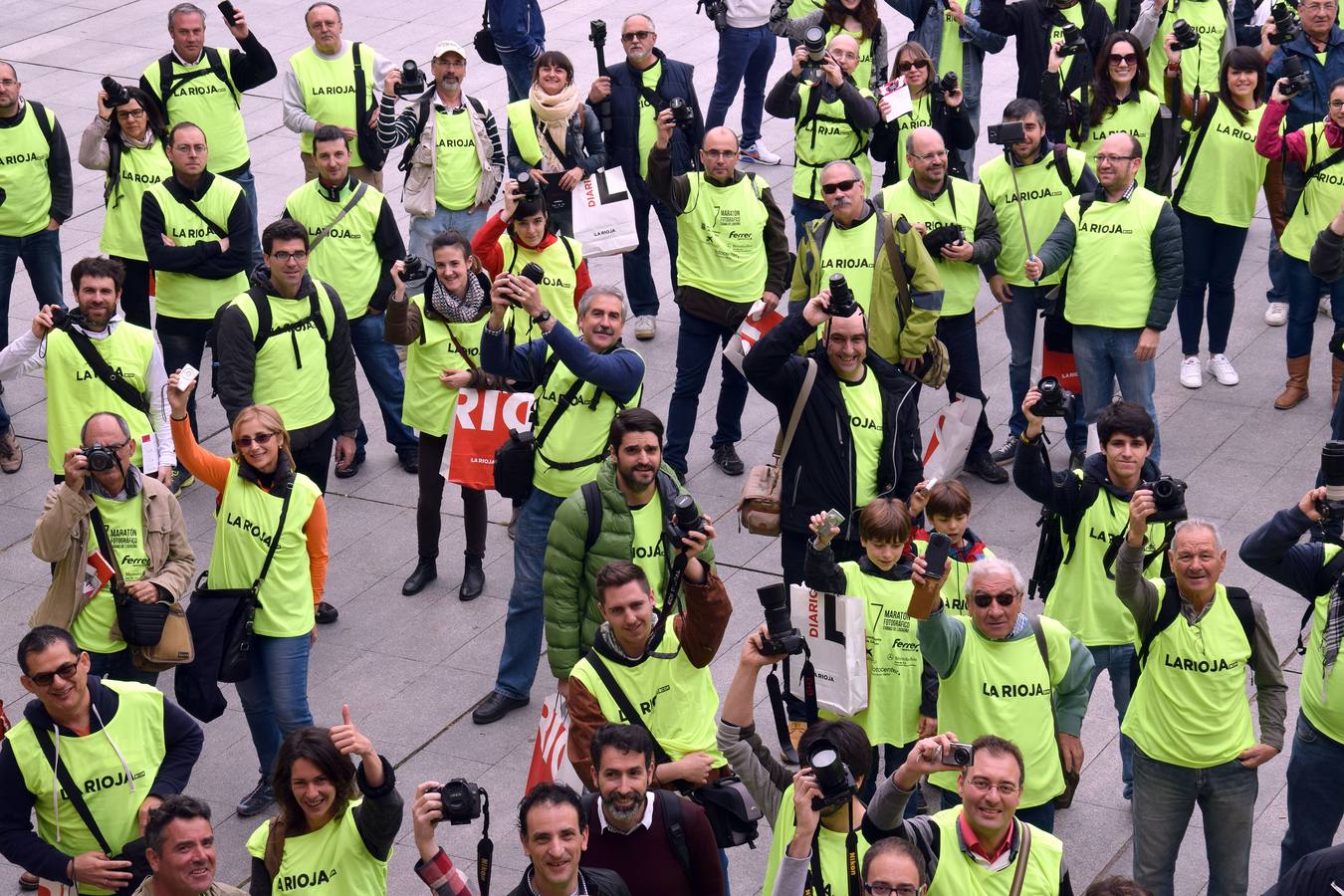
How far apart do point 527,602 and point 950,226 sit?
3.35 meters

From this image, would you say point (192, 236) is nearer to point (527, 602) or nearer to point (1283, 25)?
point (527, 602)

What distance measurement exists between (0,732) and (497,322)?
9.76ft

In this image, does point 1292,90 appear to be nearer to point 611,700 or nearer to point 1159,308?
point 1159,308

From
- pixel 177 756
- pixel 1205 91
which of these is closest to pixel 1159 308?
pixel 1205 91

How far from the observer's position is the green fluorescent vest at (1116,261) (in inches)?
436

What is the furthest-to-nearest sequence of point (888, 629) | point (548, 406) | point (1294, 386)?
point (1294, 386) < point (548, 406) < point (888, 629)

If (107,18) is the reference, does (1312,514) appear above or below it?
above

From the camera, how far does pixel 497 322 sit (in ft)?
31.8

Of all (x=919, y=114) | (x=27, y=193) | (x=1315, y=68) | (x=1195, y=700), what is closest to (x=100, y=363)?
(x=27, y=193)

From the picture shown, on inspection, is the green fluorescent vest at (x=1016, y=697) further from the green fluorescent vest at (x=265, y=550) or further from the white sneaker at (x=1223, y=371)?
the white sneaker at (x=1223, y=371)

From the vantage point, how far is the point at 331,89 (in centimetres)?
1366

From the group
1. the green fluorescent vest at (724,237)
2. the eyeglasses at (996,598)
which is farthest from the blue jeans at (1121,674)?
the green fluorescent vest at (724,237)

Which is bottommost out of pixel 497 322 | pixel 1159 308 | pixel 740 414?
pixel 740 414

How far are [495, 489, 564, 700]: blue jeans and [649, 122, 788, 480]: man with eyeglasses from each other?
215 centimetres
